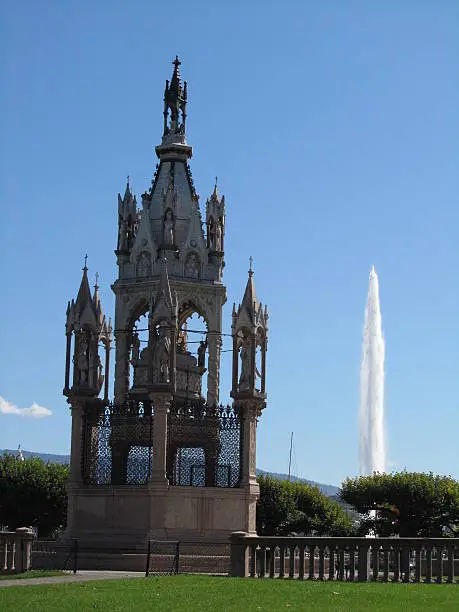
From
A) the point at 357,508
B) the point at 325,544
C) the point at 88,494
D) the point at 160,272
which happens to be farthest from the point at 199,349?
the point at 357,508

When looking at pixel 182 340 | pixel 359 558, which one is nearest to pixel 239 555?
pixel 359 558

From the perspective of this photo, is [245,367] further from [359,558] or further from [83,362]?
[359,558]

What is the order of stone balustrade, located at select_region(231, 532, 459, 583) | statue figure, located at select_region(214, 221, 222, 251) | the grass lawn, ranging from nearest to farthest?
1. the grass lawn
2. stone balustrade, located at select_region(231, 532, 459, 583)
3. statue figure, located at select_region(214, 221, 222, 251)

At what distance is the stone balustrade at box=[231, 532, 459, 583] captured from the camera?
110 ft

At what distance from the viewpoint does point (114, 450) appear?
46.7 m

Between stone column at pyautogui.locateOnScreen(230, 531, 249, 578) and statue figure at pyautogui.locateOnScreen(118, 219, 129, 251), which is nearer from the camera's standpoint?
stone column at pyautogui.locateOnScreen(230, 531, 249, 578)

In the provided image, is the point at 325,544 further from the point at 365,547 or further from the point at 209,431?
the point at 209,431

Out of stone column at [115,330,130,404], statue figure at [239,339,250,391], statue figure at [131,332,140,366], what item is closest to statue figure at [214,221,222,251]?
statue figure at [239,339,250,391]

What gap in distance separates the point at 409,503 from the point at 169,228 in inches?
1177

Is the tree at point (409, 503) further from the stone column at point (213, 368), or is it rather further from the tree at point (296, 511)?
the stone column at point (213, 368)

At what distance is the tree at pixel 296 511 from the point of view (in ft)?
229

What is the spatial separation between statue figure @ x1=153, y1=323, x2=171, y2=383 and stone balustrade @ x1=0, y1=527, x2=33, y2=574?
9094 mm

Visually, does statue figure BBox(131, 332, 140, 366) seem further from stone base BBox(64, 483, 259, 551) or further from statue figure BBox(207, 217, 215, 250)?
stone base BBox(64, 483, 259, 551)

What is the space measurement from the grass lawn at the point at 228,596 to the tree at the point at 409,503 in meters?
39.9
